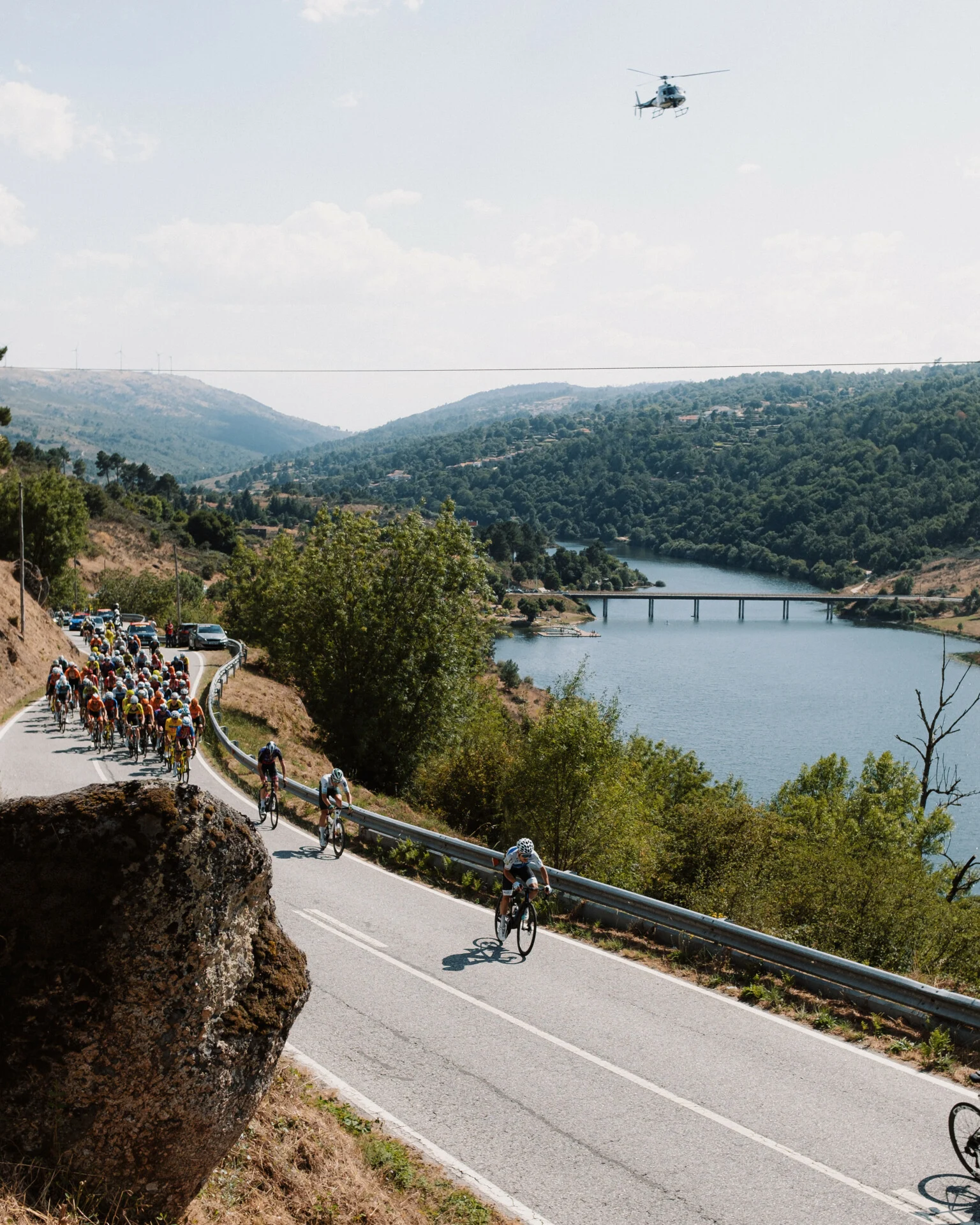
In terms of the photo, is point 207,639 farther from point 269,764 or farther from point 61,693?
point 269,764

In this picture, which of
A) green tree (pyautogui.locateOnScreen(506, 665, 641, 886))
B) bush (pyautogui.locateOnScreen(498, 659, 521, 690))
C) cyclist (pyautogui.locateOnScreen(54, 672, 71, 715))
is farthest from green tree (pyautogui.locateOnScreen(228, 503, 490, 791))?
bush (pyautogui.locateOnScreen(498, 659, 521, 690))

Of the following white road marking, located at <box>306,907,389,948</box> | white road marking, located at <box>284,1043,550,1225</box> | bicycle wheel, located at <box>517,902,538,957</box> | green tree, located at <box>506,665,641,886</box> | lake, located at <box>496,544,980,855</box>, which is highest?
white road marking, located at <box>284,1043,550,1225</box>

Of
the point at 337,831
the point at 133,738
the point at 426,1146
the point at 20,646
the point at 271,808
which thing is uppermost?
the point at 426,1146

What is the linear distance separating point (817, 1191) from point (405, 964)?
18.8ft

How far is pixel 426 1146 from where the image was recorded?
792 centimetres

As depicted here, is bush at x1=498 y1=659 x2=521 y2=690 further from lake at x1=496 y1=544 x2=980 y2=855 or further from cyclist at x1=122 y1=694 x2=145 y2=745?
cyclist at x1=122 y1=694 x2=145 y2=745

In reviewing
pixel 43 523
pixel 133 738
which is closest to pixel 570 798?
pixel 133 738

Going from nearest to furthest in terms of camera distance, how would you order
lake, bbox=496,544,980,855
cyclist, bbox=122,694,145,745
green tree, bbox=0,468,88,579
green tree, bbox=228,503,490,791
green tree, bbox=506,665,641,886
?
cyclist, bbox=122,694,145,745, green tree, bbox=506,665,641,886, green tree, bbox=228,503,490,791, green tree, bbox=0,468,88,579, lake, bbox=496,544,980,855

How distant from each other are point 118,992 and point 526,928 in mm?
7848

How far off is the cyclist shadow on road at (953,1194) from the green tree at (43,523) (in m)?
63.9

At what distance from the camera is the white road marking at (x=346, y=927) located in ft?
42.0

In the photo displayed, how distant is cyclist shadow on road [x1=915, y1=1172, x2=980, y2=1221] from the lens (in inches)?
279

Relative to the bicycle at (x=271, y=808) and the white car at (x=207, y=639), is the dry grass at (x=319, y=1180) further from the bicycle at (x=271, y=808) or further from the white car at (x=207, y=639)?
the white car at (x=207, y=639)

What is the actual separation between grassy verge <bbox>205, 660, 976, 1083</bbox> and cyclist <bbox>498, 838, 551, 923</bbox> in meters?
1.19
